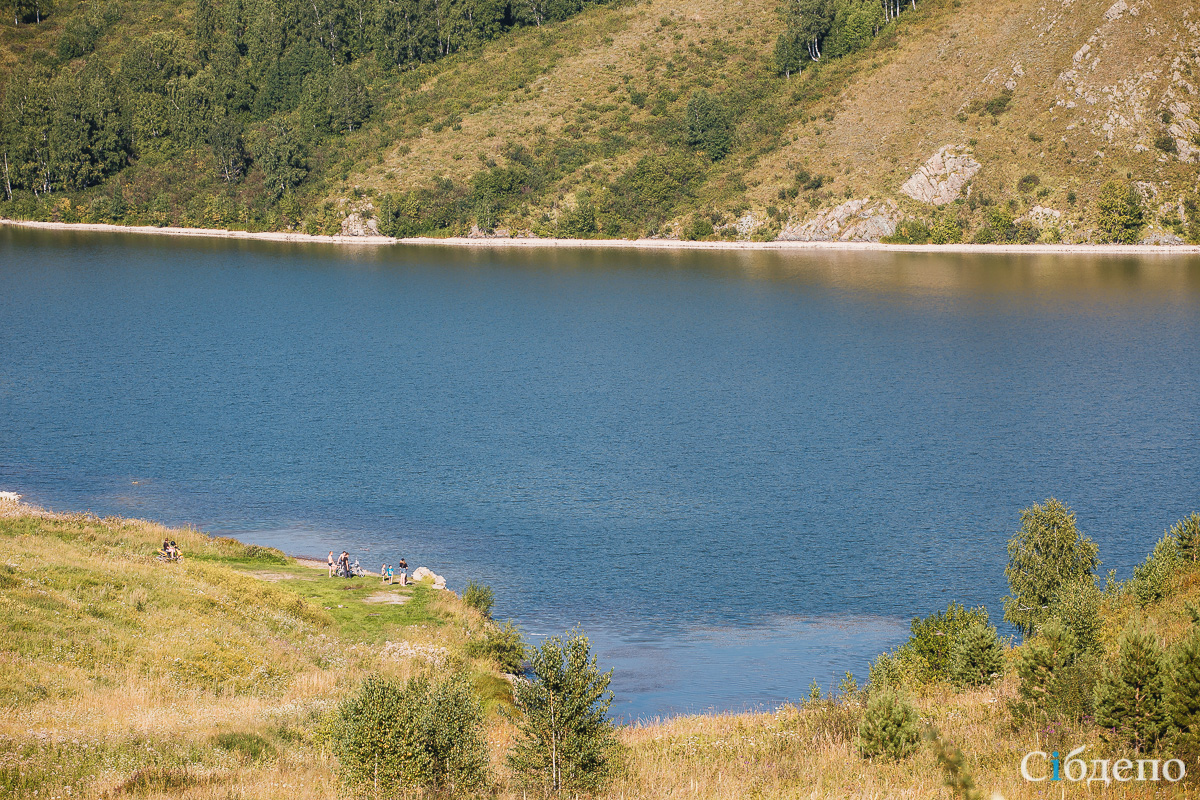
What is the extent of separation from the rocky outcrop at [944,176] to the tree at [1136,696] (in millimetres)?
156448

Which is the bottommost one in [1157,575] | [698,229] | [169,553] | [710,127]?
[169,553]

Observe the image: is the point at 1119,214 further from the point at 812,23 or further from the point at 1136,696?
the point at 1136,696

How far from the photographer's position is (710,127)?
610 ft

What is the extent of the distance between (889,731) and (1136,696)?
4.37 meters

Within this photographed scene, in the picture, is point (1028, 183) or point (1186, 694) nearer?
point (1186, 694)

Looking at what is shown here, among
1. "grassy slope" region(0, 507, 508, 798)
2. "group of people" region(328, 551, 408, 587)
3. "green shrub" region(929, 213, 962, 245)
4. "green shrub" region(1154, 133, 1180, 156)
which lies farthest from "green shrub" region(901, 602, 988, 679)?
"green shrub" region(1154, 133, 1180, 156)

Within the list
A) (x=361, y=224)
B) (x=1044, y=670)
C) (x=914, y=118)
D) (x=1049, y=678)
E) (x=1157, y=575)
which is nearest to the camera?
(x=1049, y=678)

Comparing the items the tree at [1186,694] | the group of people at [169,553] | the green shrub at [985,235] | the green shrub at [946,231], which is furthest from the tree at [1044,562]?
the green shrub at [946,231]

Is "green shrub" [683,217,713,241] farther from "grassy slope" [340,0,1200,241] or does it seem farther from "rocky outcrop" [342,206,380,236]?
"rocky outcrop" [342,206,380,236]

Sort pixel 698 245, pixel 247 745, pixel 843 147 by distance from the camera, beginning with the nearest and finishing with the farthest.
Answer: pixel 247 745 < pixel 698 245 < pixel 843 147

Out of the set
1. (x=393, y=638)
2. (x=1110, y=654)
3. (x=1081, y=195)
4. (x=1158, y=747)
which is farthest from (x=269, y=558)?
(x=1081, y=195)

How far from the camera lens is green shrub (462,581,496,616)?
41750mm

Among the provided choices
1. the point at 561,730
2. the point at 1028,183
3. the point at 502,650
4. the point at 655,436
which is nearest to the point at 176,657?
the point at 502,650

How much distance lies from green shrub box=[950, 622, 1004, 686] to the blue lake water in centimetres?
764
